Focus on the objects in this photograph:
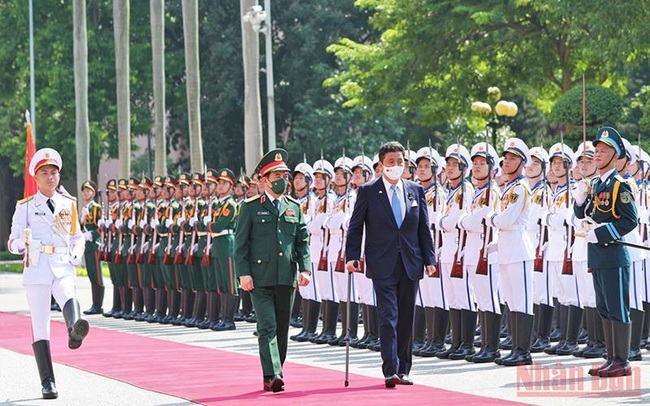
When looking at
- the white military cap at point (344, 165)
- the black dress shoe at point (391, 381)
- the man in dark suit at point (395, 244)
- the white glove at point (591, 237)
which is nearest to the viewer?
the black dress shoe at point (391, 381)

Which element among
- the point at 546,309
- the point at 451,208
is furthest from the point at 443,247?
the point at 546,309

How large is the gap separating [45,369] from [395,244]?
3.09 m

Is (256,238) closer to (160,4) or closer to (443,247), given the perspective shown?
(443,247)

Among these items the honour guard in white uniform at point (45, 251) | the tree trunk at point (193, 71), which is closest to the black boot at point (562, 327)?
the honour guard in white uniform at point (45, 251)

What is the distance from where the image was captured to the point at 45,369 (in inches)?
497

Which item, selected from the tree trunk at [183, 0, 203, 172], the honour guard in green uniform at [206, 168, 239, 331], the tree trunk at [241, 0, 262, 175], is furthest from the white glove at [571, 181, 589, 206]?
the tree trunk at [183, 0, 203, 172]

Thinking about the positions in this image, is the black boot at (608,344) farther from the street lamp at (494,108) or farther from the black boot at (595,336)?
the street lamp at (494,108)

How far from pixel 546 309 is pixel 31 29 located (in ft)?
113

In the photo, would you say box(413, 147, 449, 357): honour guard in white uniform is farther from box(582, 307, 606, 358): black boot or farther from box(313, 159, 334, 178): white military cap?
box(313, 159, 334, 178): white military cap

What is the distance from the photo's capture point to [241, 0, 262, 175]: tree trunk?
99.9 ft

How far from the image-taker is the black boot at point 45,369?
41.0 ft

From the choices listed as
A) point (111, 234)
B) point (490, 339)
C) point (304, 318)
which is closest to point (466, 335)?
point (490, 339)

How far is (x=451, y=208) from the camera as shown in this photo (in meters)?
15.2

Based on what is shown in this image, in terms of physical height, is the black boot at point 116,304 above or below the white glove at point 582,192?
below
